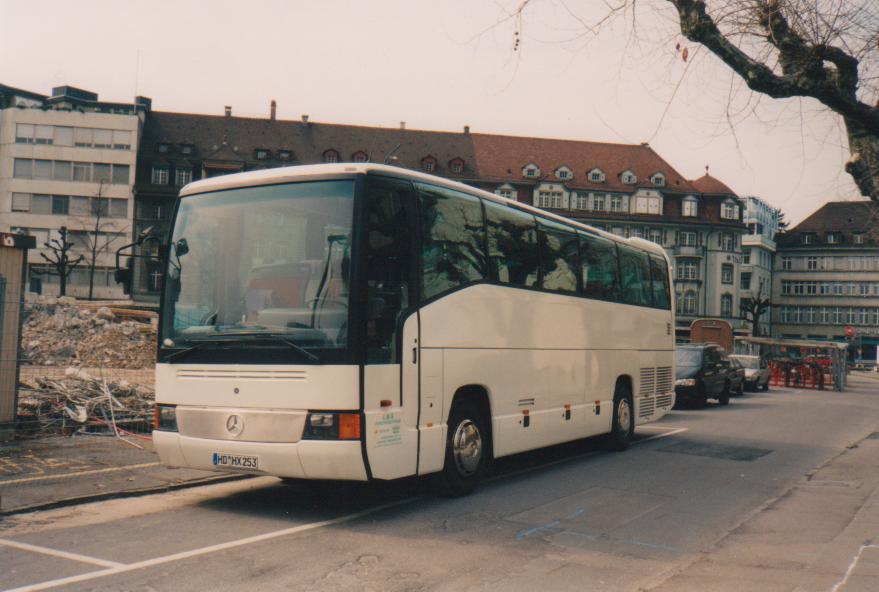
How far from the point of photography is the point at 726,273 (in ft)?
300

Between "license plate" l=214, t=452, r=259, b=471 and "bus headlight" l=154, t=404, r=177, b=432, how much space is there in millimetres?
700

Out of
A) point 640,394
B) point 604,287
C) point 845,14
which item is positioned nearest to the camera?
point 845,14

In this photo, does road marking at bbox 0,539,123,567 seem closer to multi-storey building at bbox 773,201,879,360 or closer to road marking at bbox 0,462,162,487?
road marking at bbox 0,462,162,487

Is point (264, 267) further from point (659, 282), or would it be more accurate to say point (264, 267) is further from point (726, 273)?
point (726, 273)

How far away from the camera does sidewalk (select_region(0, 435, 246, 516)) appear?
29.4ft

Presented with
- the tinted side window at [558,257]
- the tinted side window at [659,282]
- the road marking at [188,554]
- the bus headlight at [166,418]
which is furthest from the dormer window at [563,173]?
the bus headlight at [166,418]

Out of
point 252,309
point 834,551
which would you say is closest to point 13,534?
point 252,309

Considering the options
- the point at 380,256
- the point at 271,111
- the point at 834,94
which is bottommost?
the point at 380,256

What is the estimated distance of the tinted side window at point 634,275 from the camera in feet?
51.0


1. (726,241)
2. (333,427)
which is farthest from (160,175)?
(333,427)

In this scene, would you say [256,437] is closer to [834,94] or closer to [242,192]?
[242,192]

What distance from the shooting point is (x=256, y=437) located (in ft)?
27.4

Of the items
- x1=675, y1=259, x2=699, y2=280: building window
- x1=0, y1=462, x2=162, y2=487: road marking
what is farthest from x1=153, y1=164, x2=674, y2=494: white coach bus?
x1=675, y1=259, x2=699, y2=280: building window

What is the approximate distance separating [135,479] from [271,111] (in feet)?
246
